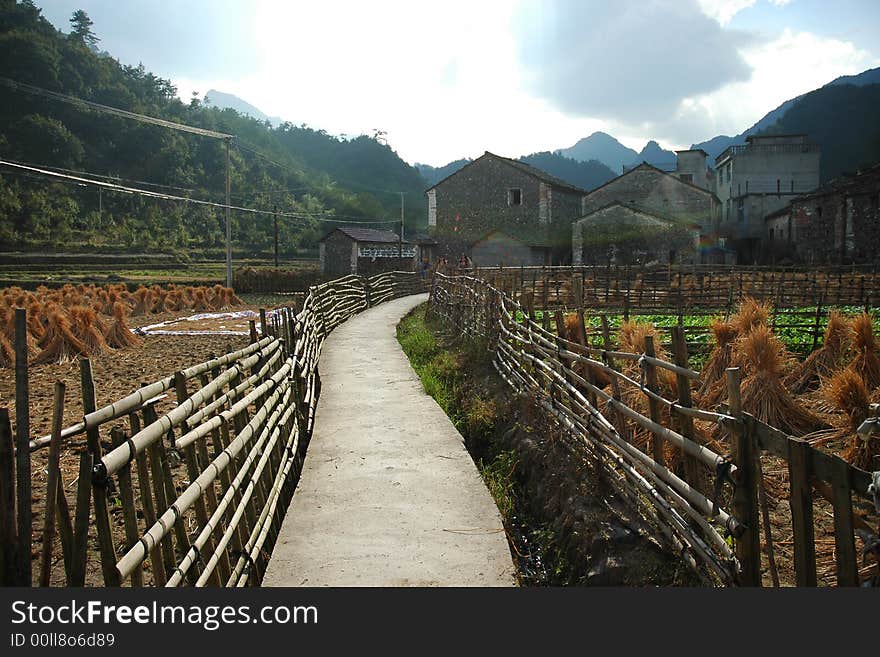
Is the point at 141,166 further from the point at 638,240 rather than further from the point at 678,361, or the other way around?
the point at 678,361

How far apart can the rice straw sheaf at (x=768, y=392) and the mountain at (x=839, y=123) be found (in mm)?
43298

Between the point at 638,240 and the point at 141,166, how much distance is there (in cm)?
3863

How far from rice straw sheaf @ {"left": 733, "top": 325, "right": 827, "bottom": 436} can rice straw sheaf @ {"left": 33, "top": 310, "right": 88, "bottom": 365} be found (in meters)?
9.03

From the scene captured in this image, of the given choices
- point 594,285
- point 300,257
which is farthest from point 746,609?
Answer: point 300,257

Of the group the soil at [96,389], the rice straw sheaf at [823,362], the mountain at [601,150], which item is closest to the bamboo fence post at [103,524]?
the soil at [96,389]

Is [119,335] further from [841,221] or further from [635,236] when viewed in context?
[841,221]

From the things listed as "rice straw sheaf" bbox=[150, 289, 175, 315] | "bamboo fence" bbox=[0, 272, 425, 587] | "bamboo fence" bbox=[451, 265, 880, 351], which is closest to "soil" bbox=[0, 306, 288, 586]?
"bamboo fence" bbox=[0, 272, 425, 587]

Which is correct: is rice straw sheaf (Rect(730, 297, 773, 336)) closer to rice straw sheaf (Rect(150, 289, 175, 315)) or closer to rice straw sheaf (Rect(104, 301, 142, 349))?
rice straw sheaf (Rect(104, 301, 142, 349))

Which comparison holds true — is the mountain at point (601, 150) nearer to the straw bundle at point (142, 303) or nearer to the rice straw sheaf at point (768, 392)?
the straw bundle at point (142, 303)

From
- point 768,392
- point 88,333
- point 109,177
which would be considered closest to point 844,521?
point 768,392

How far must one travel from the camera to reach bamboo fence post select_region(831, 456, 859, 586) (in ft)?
6.98

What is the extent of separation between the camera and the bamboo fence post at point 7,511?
189 cm

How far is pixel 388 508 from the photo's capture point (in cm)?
427

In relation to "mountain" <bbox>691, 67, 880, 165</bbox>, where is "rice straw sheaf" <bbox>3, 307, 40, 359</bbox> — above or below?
below
